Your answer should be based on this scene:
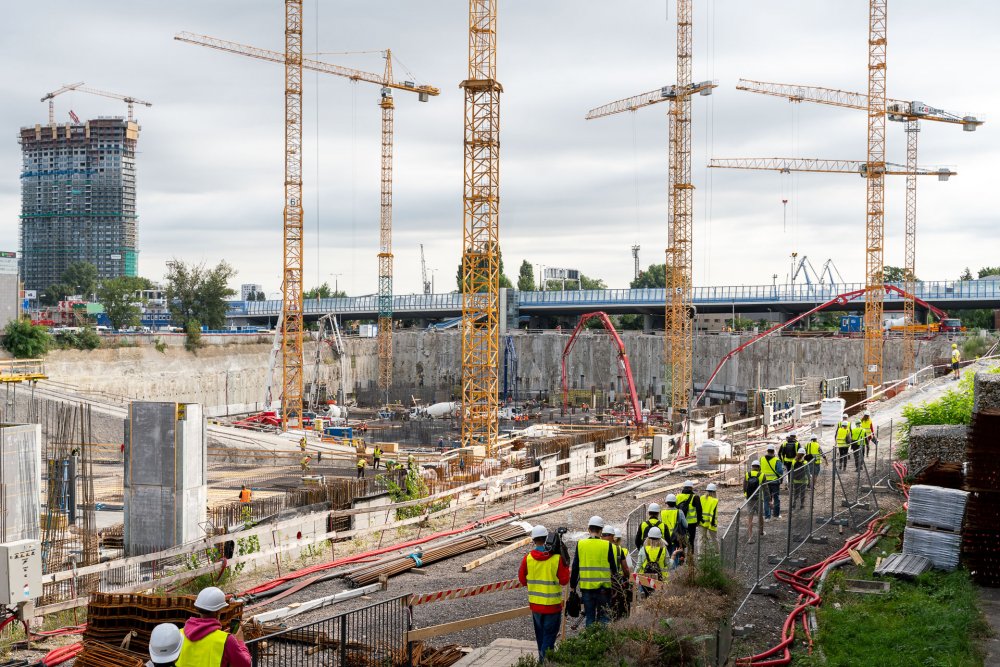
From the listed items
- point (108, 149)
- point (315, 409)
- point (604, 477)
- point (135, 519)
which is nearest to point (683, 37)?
point (315, 409)

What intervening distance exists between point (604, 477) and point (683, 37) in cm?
4585

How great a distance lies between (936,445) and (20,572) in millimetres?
14307

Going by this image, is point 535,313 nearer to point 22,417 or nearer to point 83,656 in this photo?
point 22,417

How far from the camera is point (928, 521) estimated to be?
38.3 ft

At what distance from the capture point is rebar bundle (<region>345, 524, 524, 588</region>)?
14.5 meters

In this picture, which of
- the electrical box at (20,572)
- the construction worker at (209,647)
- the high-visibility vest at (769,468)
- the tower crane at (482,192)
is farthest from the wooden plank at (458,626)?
the tower crane at (482,192)

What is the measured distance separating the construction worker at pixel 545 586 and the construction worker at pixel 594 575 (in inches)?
13.2

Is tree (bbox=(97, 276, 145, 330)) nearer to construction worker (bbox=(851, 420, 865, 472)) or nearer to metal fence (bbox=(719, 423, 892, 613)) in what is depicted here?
construction worker (bbox=(851, 420, 865, 472))

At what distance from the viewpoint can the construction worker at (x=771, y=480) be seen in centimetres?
1418

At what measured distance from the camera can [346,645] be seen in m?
9.55

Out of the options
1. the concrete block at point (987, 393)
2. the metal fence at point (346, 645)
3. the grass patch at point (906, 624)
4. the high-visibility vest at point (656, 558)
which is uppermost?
the concrete block at point (987, 393)

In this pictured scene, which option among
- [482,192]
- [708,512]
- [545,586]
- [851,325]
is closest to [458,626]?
[545,586]

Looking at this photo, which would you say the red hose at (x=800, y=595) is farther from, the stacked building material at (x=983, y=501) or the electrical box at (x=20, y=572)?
the electrical box at (x=20, y=572)

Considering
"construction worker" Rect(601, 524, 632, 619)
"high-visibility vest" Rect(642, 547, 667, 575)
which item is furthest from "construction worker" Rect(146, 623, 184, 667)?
"high-visibility vest" Rect(642, 547, 667, 575)
